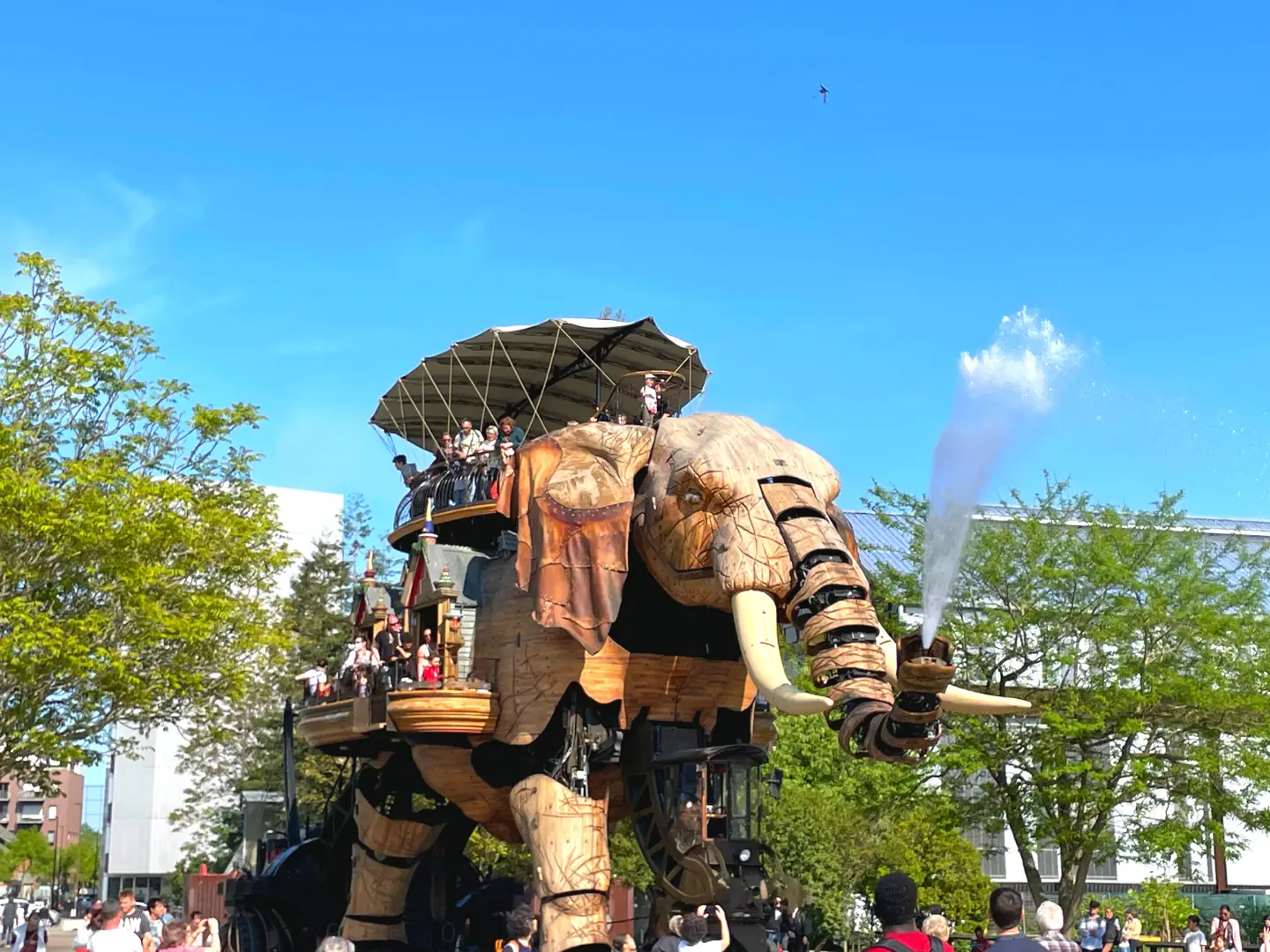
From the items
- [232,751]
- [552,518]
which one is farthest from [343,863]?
[232,751]

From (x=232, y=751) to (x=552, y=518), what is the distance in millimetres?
29720

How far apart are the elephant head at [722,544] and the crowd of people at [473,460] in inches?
101

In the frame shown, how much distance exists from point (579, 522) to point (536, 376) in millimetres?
7114

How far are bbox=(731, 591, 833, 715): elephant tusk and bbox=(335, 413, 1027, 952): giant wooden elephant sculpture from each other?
0.01 metres

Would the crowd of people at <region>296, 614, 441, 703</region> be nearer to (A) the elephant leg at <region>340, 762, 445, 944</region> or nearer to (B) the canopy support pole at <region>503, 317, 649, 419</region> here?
(A) the elephant leg at <region>340, 762, 445, 944</region>

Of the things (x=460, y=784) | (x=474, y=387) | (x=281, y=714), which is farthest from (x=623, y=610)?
(x=281, y=714)

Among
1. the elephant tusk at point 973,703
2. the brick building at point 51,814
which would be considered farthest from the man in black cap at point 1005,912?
the brick building at point 51,814

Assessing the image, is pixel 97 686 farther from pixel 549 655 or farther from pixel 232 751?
pixel 232 751

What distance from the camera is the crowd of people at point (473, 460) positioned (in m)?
15.9

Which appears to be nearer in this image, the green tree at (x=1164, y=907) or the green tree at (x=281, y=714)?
the green tree at (x=1164, y=907)

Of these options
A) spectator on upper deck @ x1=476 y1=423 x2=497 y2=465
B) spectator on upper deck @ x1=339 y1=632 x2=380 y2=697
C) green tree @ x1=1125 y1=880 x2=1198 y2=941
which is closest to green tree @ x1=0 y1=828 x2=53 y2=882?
green tree @ x1=1125 y1=880 x2=1198 y2=941

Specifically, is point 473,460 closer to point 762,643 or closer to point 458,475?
point 458,475

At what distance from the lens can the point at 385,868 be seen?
14.6 metres

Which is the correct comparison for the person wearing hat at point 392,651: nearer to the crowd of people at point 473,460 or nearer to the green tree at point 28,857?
the crowd of people at point 473,460
